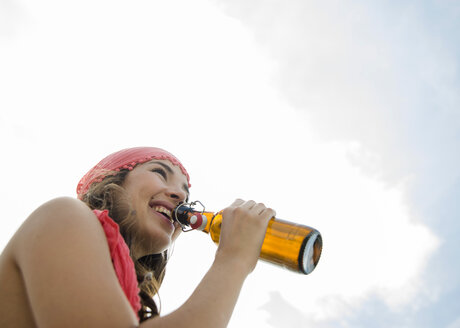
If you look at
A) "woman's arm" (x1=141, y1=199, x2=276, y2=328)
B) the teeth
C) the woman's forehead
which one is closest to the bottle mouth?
"woman's arm" (x1=141, y1=199, x2=276, y2=328)

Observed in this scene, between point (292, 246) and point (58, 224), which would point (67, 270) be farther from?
point (292, 246)

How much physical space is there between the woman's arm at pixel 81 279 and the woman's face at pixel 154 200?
0.67 m

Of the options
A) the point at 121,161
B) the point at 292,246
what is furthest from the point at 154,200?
the point at 292,246

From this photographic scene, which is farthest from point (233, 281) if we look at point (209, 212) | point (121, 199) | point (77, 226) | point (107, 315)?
A: point (209, 212)

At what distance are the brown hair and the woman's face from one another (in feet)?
0.13

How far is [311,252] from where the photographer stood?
182 cm

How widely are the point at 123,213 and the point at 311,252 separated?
110 cm

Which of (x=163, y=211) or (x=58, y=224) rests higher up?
(x=163, y=211)

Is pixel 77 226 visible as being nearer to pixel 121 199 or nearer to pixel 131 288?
pixel 131 288

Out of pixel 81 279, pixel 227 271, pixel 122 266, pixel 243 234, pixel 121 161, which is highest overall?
pixel 121 161

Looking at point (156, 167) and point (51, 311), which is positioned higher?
point (156, 167)

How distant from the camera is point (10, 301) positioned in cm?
125

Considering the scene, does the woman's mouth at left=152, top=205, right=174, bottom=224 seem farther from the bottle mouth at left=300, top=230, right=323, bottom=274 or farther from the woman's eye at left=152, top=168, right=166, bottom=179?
the bottle mouth at left=300, top=230, right=323, bottom=274

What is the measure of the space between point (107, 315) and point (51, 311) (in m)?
0.17
